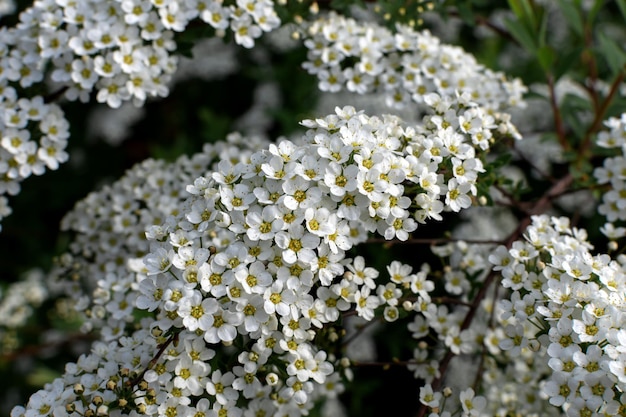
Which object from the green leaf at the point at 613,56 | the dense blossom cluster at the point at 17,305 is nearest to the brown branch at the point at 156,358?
the dense blossom cluster at the point at 17,305

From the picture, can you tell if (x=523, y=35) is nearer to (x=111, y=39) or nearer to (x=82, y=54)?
(x=111, y=39)

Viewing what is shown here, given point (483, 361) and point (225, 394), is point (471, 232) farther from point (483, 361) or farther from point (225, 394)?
point (225, 394)

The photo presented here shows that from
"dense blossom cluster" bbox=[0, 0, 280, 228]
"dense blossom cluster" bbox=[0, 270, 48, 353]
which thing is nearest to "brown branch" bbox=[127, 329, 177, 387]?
"dense blossom cluster" bbox=[0, 0, 280, 228]

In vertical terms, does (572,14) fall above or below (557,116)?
above

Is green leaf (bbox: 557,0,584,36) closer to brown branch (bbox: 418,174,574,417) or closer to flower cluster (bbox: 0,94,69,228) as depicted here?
brown branch (bbox: 418,174,574,417)

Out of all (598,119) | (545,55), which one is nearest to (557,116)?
(598,119)
